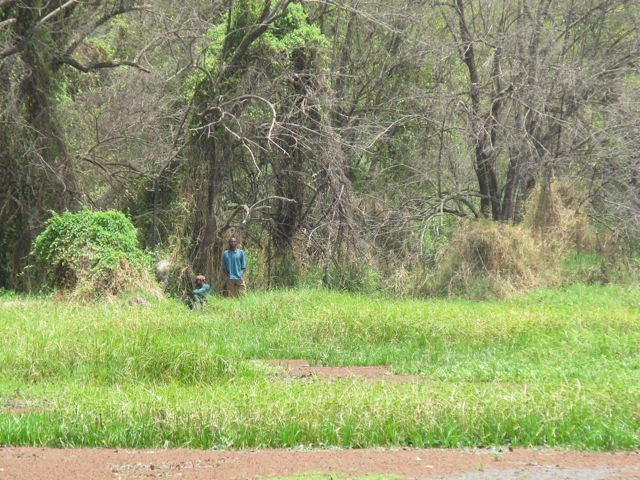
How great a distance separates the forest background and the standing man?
128 centimetres

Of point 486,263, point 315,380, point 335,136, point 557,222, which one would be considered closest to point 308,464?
point 315,380

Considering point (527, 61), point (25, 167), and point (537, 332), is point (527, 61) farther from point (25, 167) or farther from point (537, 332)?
point (25, 167)

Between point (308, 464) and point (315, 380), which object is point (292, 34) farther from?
point (308, 464)

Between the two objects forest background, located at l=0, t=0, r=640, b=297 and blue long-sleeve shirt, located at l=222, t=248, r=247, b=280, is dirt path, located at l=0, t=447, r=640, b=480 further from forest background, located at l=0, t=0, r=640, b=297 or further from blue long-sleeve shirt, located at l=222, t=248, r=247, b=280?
blue long-sleeve shirt, located at l=222, t=248, r=247, b=280

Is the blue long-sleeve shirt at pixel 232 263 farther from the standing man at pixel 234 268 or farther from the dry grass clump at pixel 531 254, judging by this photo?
the dry grass clump at pixel 531 254

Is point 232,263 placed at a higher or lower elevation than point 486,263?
higher

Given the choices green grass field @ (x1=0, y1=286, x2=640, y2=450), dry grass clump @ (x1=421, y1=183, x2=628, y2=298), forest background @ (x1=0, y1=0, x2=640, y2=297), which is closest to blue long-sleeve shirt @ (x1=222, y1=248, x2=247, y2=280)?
forest background @ (x1=0, y1=0, x2=640, y2=297)

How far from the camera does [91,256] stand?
17.2 m

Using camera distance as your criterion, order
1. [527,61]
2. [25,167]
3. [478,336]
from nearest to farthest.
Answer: [478,336] < [25,167] < [527,61]

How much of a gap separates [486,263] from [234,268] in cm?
595

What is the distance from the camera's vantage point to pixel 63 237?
58.7 ft

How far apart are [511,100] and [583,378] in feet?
43.6

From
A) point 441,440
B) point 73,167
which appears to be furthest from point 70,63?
point 441,440

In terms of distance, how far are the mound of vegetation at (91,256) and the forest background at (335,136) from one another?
19 cm
